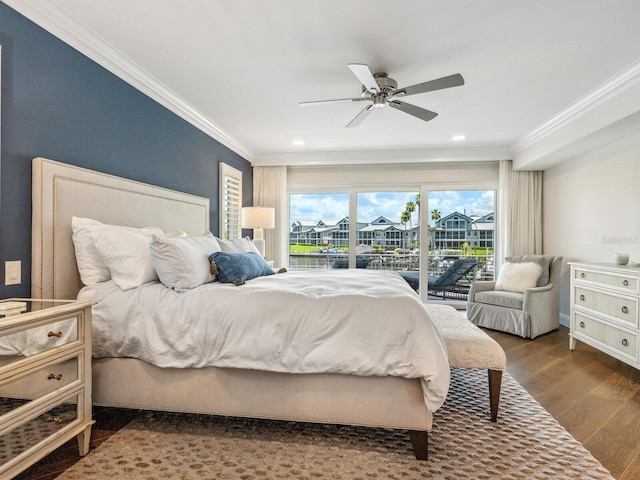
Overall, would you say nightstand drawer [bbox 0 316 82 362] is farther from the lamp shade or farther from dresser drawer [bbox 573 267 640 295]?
dresser drawer [bbox 573 267 640 295]

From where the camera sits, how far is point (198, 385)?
2080 millimetres

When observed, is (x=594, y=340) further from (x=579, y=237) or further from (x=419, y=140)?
(x=419, y=140)

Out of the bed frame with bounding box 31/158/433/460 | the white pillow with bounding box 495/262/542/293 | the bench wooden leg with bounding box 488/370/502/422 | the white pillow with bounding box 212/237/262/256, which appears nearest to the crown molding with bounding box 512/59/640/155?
the white pillow with bounding box 495/262/542/293

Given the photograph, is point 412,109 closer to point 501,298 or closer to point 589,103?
point 589,103

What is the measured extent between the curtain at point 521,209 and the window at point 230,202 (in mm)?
3992

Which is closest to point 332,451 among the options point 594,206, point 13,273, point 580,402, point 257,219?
point 580,402

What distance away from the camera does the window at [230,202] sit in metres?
4.79

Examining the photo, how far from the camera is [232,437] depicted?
6.83 ft

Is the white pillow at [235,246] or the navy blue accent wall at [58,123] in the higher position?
the navy blue accent wall at [58,123]

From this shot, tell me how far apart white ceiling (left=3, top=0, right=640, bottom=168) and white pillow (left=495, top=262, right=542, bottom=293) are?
56.4 inches

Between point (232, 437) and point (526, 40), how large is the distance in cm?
316

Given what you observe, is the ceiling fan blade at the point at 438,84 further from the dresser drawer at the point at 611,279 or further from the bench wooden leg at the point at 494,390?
the dresser drawer at the point at 611,279

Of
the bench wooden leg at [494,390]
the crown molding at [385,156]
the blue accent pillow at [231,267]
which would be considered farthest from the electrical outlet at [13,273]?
the crown molding at [385,156]

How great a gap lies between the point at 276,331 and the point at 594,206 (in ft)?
14.1
